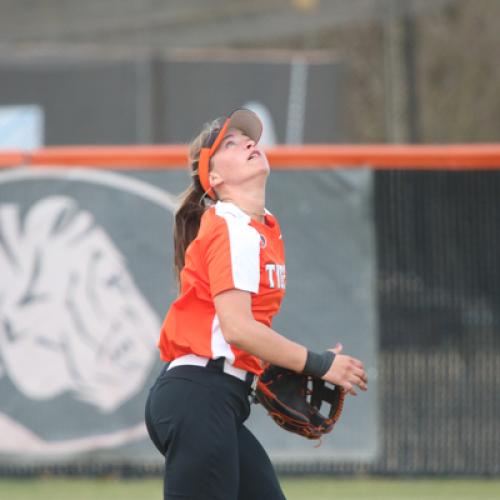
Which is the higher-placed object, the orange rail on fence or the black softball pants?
the orange rail on fence

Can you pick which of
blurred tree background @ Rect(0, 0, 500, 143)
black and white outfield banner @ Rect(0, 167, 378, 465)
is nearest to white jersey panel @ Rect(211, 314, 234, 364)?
black and white outfield banner @ Rect(0, 167, 378, 465)

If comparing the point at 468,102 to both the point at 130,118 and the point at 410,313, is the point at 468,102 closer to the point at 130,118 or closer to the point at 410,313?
the point at 130,118

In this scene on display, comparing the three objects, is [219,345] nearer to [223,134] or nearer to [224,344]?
[224,344]

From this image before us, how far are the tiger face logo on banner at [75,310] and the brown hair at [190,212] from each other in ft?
9.90

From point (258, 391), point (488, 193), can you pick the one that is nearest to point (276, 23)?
point (488, 193)

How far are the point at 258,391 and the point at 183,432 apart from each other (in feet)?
1.18

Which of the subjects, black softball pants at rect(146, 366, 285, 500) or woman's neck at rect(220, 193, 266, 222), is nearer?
black softball pants at rect(146, 366, 285, 500)

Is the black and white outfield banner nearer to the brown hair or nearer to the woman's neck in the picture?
the brown hair

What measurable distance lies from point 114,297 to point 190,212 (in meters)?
3.12

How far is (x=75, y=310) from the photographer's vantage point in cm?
735

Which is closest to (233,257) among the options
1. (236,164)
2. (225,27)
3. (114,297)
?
(236,164)

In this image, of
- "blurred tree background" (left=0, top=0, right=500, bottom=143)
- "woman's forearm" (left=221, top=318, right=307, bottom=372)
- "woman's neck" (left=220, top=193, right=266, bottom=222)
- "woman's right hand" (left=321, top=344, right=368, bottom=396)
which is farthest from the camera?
"blurred tree background" (left=0, top=0, right=500, bottom=143)

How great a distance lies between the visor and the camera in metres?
4.18

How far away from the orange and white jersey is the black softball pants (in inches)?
3.4
